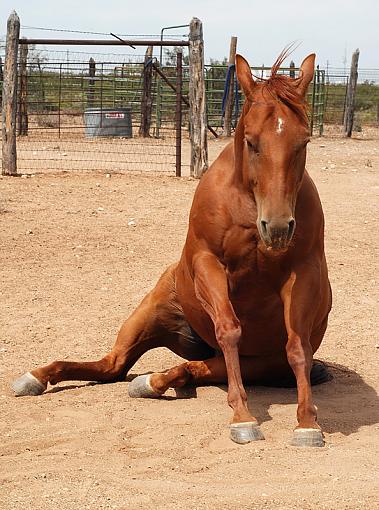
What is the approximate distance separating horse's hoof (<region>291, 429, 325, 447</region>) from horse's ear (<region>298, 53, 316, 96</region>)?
5.38ft

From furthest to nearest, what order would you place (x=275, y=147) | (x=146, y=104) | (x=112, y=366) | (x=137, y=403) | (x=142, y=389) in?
(x=146, y=104)
(x=112, y=366)
(x=142, y=389)
(x=137, y=403)
(x=275, y=147)

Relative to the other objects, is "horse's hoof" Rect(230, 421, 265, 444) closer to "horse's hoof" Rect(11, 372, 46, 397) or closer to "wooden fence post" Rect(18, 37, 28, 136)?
"horse's hoof" Rect(11, 372, 46, 397)

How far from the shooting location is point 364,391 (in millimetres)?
5523

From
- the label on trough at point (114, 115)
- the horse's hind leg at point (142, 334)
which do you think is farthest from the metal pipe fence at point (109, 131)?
the horse's hind leg at point (142, 334)

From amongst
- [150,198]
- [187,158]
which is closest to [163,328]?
[150,198]

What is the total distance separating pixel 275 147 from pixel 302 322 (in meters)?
0.97

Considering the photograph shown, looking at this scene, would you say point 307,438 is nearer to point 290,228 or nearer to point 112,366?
point 290,228

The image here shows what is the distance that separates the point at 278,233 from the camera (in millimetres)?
4105

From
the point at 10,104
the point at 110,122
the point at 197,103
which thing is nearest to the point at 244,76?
the point at 197,103

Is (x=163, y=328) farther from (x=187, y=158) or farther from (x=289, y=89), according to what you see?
(x=187, y=158)

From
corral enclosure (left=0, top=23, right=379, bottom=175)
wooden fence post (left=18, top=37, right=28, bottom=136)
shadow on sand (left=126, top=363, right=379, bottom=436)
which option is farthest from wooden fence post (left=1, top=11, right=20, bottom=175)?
shadow on sand (left=126, top=363, right=379, bottom=436)

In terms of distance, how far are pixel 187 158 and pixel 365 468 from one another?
14.9m

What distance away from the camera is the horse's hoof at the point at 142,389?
5.24 metres

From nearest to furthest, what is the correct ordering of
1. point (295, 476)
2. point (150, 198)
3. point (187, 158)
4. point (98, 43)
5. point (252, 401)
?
point (295, 476)
point (252, 401)
point (150, 198)
point (98, 43)
point (187, 158)
